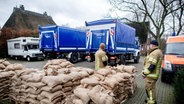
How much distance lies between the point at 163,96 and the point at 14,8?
1496 inches

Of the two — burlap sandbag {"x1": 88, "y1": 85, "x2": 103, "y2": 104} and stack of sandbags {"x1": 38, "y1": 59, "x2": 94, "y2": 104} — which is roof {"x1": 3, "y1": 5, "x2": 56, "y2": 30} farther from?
burlap sandbag {"x1": 88, "y1": 85, "x2": 103, "y2": 104}

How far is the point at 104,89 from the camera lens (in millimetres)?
4605

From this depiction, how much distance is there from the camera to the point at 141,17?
3181cm

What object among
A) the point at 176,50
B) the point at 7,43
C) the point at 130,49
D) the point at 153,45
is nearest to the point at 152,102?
the point at 153,45

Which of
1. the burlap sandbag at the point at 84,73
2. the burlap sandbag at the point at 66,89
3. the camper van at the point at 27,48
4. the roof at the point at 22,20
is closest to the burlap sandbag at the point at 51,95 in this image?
the burlap sandbag at the point at 66,89

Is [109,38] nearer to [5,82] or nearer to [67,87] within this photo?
[5,82]

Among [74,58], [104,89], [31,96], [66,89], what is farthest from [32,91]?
[74,58]

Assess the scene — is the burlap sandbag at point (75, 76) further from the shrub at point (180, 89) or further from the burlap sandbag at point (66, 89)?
the shrub at point (180, 89)

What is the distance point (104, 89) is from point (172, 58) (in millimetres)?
5784

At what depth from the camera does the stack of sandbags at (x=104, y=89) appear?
408cm

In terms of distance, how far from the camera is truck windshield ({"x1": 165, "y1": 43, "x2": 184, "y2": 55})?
31.9 ft

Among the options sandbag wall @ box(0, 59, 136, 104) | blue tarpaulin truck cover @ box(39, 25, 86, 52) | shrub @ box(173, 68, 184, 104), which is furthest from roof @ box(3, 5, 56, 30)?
shrub @ box(173, 68, 184, 104)

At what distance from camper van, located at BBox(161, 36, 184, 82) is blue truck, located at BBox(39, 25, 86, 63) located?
Result: 10.2 m

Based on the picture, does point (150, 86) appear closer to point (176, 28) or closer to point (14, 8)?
point (176, 28)
